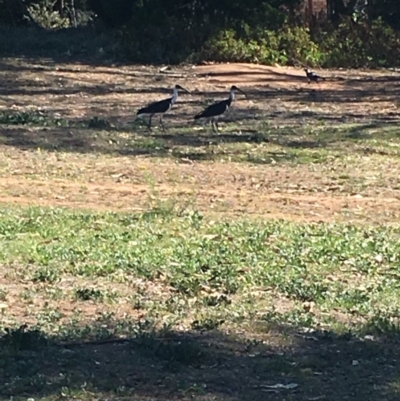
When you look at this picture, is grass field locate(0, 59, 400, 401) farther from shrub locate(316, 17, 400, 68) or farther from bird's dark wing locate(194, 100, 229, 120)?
shrub locate(316, 17, 400, 68)

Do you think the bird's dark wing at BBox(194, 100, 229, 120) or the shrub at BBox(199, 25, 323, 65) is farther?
the shrub at BBox(199, 25, 323, 65)

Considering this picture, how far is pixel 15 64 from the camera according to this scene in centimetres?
3272

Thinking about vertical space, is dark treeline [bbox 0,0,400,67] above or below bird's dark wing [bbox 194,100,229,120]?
above

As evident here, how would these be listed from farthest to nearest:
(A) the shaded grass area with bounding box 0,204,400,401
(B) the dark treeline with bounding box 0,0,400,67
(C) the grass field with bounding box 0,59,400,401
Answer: (B) the dark treeline with bounding box 0,0,400,67, (C) the grass field with bounding box 0,59,400,401, (A) the shaded grass area with bounding box 0,204,400,401

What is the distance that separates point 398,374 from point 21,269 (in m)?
3.83

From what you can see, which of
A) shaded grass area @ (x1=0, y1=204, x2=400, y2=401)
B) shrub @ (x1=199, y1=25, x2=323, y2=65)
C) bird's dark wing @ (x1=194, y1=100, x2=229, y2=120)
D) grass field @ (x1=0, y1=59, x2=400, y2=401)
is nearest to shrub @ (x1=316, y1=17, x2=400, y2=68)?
shrub @ (x1=199, y1=25, x2=323, y2=65)

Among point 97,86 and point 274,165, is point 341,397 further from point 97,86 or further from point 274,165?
point 97,86

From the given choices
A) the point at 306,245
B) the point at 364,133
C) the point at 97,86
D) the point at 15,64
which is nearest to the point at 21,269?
the point at 306,245

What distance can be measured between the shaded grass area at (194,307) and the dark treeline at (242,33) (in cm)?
2276

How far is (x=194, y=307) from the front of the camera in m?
8.33

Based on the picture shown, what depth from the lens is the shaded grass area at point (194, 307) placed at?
20.6 ft

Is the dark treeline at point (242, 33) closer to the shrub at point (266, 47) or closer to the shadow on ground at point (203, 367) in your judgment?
the shrub at point (266, 47)

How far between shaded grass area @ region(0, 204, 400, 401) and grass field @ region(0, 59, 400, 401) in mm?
19

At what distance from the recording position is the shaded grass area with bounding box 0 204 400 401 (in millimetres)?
6289
